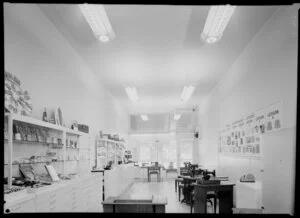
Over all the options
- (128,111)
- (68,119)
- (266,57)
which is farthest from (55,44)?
(128,111)

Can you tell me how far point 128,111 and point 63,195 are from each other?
1223 centimetres

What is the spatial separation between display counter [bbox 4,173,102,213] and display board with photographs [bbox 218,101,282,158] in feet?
11.6

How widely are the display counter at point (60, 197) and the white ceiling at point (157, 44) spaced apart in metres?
2.86

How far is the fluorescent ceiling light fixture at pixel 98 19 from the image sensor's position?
417 cm

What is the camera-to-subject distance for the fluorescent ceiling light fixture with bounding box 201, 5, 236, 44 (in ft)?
13.9

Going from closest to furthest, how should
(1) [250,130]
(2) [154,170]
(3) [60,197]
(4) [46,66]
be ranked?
(3) [60,197], (4) [46,66], (1) [250,130], (2) [154,170]

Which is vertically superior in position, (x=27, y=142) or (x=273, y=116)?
(x=273, y=116)

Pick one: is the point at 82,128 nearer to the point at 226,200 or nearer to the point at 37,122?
the point at 37,122

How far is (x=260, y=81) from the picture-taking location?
237 inches

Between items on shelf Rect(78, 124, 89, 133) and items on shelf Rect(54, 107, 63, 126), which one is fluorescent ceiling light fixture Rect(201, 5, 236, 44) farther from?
items on shelf Rect(78, 124, 89, 133)

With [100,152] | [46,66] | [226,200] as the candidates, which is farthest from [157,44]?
[100,152]

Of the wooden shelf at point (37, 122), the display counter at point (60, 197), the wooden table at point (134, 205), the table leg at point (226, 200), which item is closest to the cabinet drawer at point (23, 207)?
the display counter at point (60, 197)

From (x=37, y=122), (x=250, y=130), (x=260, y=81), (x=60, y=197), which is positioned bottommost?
(x=60, y=197)

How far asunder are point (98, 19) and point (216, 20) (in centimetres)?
181
